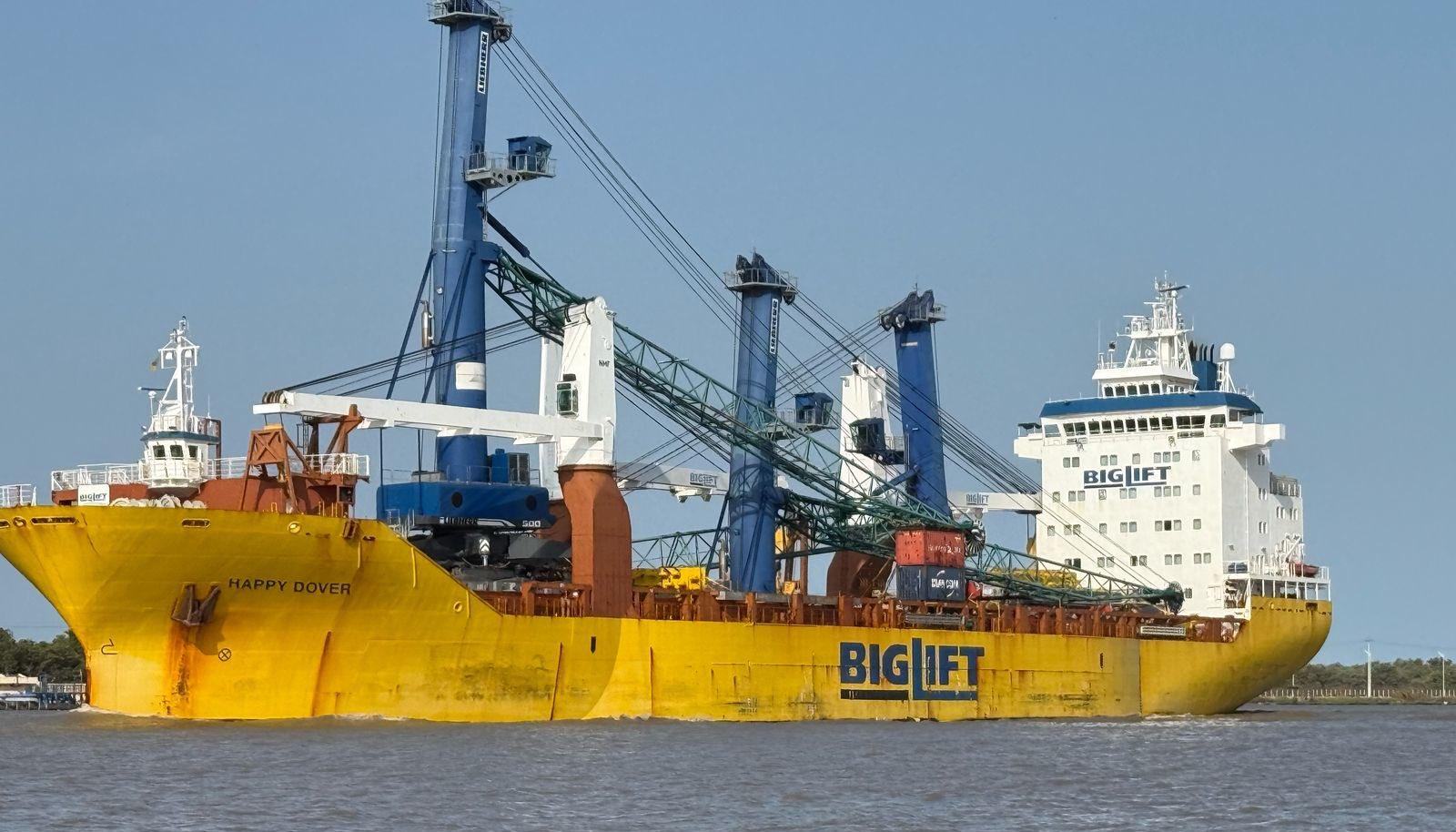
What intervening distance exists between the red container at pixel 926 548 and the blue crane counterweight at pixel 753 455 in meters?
3.16

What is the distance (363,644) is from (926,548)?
16.7m

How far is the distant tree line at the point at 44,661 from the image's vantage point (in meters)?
79.9

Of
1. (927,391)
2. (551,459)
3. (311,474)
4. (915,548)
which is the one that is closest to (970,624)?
(915,548)

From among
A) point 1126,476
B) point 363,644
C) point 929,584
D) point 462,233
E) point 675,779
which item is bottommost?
point 675,779

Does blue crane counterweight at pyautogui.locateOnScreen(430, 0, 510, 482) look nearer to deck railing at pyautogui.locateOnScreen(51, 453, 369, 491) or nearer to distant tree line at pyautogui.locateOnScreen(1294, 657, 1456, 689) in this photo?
deck railing at pyautogui.locateOnScreen(51, 453, 369, 491)

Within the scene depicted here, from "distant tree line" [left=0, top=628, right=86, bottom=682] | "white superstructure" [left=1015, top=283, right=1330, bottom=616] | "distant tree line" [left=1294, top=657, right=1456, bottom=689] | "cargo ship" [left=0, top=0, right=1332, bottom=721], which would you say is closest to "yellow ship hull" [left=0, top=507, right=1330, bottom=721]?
"cargo ship" [left=0, top=0, right=1332, bottom=721]

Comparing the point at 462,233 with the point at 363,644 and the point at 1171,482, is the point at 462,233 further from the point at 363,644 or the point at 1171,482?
the point at 1171,482

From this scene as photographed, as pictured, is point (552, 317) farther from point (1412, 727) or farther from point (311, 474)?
point (1412, 727)

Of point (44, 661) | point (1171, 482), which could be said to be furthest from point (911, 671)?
point (44, 661)

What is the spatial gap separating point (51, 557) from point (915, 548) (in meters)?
21.5

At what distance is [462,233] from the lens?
1684 inches

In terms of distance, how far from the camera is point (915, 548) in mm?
48656

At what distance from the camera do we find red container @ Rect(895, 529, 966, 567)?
4856 centimetres

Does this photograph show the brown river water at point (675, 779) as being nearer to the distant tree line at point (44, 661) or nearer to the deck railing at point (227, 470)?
the deck railing at point (227, 470)
